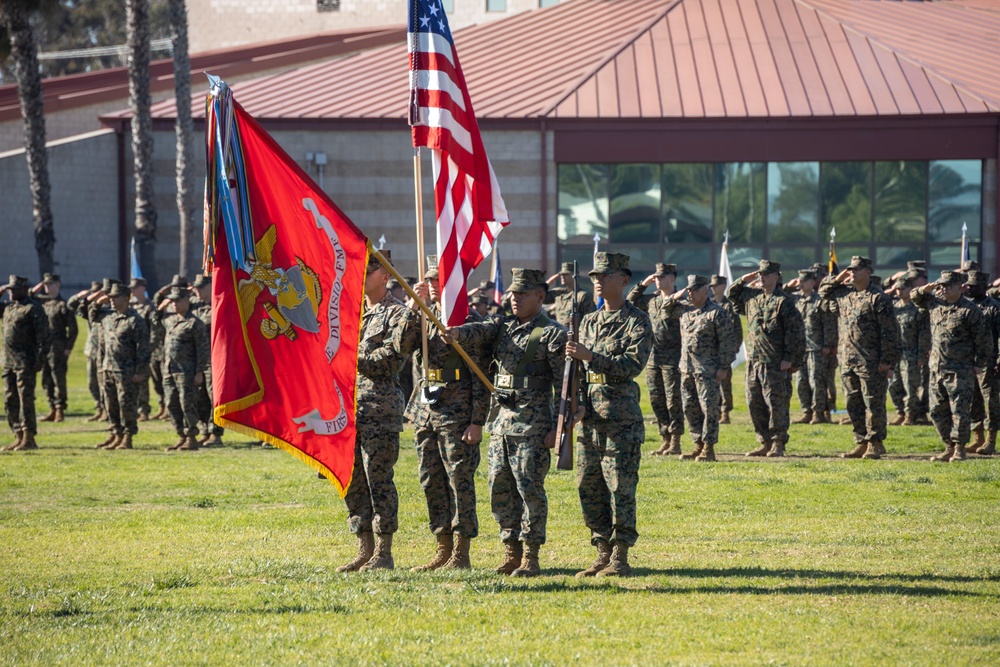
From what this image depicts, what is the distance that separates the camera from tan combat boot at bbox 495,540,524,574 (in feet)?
30.6

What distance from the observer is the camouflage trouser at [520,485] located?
9.16 metres

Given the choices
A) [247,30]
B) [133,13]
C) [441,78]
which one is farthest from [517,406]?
[247,30]

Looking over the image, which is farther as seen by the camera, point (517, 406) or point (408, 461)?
point (408, 461)

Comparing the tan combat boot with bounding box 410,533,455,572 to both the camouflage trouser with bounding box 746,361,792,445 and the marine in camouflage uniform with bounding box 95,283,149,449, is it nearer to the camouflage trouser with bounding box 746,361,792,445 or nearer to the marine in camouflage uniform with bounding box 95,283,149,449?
the camouflage trouser with bounding box 746,361,792,445

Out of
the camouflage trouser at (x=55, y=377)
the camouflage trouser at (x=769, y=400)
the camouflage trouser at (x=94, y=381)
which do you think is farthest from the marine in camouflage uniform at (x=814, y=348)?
the camouflage trouser at (x=55, y=377)

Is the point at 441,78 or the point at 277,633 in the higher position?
the point at 441,78

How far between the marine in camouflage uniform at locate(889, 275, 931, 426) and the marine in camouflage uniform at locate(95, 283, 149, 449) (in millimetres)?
10564

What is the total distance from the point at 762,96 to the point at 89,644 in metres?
30.0

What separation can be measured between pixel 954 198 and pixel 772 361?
21551 millimetres

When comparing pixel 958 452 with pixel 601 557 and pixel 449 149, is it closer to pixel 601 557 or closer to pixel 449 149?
pixel 601 557

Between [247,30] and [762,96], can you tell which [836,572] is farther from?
[247,30]

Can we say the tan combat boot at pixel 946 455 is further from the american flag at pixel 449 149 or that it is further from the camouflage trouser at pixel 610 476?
the american flag at pixel 449 149

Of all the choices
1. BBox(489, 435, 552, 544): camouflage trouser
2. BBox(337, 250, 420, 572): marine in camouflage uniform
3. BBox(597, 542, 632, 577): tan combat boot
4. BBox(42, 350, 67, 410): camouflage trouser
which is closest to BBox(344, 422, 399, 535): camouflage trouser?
BBox(337, 250, 420, 572): marine in camouflage uniform

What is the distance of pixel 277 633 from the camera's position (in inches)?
302
